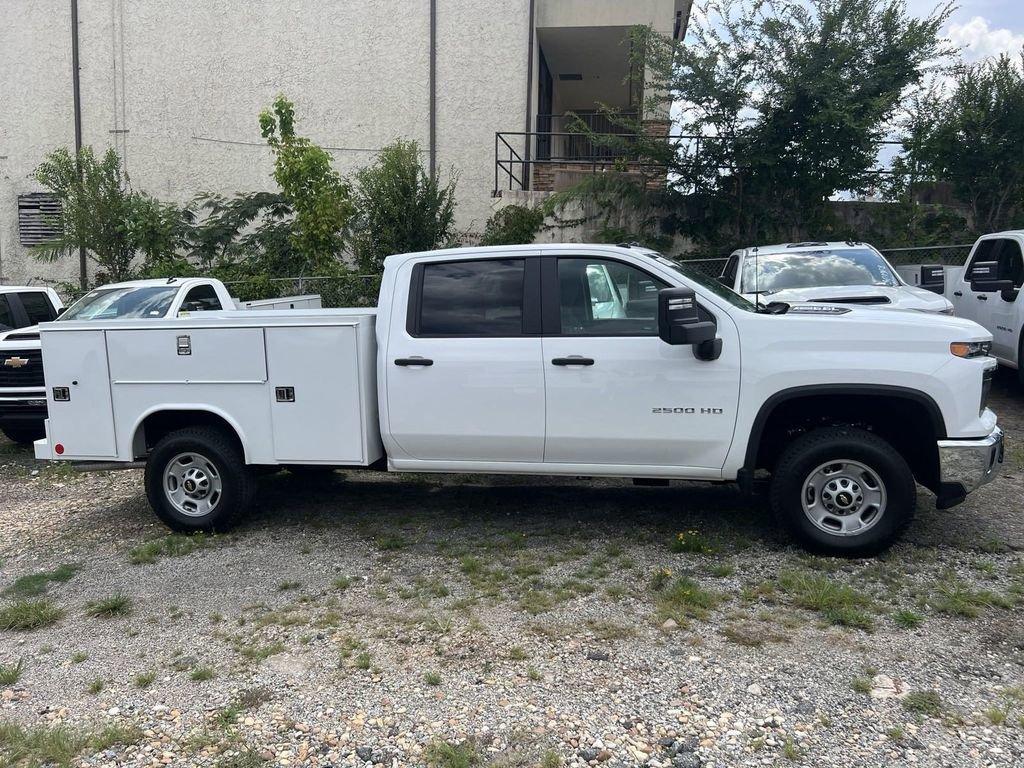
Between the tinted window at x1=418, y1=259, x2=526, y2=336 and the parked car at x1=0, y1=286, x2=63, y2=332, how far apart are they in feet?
22.7

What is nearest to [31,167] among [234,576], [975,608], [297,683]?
[234,576]

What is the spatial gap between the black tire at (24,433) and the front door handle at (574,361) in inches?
264

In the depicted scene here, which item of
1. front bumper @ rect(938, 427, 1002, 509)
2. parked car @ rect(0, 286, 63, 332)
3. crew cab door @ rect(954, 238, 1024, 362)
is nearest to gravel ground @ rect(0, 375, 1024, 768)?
front bumper @ rect(938, 427, 1002, 509)

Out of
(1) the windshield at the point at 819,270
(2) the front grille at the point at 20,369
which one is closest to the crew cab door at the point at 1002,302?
(1) the windshield at the point at 819,270

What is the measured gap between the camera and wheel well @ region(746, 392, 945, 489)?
5059 mm

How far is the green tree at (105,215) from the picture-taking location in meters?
15.0

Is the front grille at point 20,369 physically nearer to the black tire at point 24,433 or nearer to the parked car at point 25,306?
the black tire at point 24,433

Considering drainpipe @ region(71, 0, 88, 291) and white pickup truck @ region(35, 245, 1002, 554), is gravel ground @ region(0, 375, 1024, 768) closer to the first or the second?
white pickup truck @ region(35, 245, 1002, 554)

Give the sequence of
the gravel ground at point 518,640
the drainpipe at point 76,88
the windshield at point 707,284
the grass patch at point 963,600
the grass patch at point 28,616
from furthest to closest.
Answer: the drainpipe at point 76,88 → the windshield at point 707,284 → the grass patch at point 28,616 → the grass patch at point 963,600 → the gravel ground at point 518,640

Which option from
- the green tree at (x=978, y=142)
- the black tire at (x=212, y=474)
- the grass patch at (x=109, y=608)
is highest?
the green tree at (x=978, y=142)

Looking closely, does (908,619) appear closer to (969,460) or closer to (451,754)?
(969,460)

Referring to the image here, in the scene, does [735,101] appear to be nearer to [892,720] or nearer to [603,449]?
[603,449]

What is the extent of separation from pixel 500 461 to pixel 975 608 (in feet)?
9.48

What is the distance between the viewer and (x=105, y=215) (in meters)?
15.1
